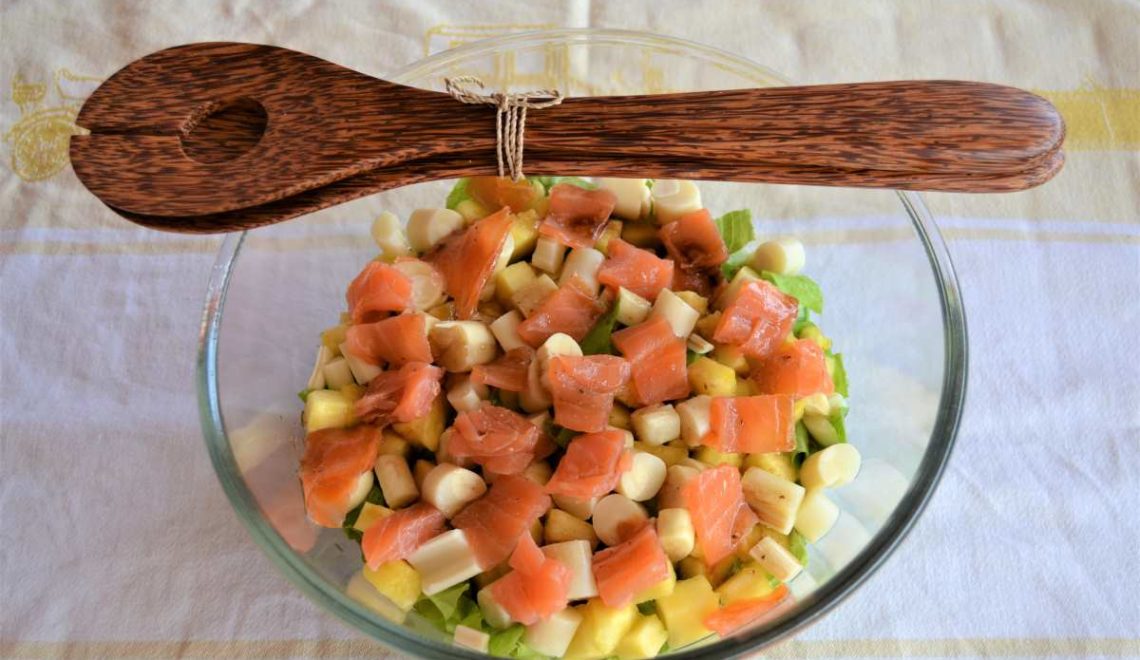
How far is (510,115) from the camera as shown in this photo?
140 cm

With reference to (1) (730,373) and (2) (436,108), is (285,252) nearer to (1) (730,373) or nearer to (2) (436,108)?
(2) (436,108)

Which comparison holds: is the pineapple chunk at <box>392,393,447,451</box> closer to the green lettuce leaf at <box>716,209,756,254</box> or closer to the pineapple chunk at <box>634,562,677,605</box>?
the pineapple chunk at <box>634,562,677,605</box>

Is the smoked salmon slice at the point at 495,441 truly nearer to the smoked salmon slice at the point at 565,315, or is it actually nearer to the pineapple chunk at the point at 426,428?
the pineapple chunk at the point at 426,428

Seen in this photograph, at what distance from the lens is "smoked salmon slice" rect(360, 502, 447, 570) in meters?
1.43

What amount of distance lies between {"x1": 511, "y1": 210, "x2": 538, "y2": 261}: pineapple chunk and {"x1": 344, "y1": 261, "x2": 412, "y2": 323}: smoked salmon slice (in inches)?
8.0

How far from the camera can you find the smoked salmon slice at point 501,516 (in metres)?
1.43

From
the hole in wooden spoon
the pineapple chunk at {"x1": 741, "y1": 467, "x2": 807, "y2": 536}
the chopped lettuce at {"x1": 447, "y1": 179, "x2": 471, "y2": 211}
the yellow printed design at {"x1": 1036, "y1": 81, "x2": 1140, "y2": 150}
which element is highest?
the hole in wooden spoon

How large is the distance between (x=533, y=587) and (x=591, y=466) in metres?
0.20

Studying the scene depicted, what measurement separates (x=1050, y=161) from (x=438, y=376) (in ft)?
3.15

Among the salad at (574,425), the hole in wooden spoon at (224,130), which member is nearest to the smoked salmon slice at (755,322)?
the salad at (574,425)

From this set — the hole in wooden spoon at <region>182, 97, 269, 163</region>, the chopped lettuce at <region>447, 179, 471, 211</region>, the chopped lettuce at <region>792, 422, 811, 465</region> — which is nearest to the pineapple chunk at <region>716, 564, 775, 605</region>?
the chopped lettuce at <region>792, 422, 811, 465</region>

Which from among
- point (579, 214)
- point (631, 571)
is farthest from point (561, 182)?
point (631, 571)

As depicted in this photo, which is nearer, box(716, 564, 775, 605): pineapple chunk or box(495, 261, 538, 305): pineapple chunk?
box(716, 564, 775, 605): pineapple chunk

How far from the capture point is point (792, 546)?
152 cm
